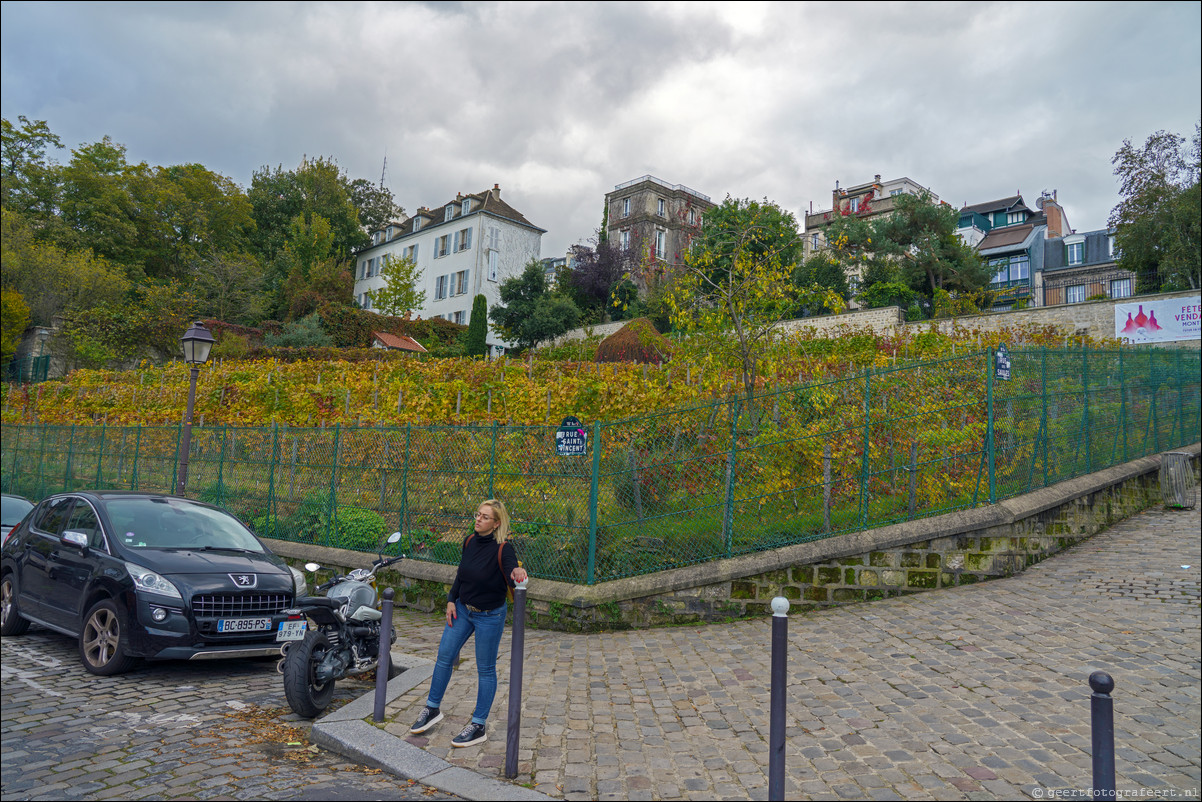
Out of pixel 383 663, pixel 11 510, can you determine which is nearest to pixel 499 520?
pixel 383 663

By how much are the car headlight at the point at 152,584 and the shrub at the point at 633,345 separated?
64.1 ft

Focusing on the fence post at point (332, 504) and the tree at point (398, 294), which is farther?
the tree at point (398, 294)

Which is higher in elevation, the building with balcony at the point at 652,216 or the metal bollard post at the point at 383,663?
the building with balcony at the point at 652,216

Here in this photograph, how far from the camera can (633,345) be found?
2648 cm

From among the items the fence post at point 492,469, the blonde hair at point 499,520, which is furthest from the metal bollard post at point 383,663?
the fence post at point 492,469

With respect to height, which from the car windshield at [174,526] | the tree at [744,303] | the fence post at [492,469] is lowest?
the car windshield at [174,526]

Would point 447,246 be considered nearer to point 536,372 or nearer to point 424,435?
point 536,372

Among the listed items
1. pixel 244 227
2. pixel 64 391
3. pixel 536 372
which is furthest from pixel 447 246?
pixel 536 372

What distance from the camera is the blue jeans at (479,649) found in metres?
4.66

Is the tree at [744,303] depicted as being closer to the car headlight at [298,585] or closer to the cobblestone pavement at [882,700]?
the cobblestone pavement at [882,700]

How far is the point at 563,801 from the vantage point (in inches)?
151

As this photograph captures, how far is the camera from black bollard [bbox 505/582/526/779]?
13.6 ft

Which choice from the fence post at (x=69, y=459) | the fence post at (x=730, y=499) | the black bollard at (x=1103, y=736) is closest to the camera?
the black bollard at (x=1103, y=736)

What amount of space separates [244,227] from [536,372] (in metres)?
44.9
